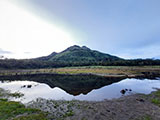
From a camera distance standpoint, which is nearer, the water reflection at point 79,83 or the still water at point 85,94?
the still water at point 85,94

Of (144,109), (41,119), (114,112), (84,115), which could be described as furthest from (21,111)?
(144,109)

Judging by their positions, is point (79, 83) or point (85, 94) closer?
point (85, 94)

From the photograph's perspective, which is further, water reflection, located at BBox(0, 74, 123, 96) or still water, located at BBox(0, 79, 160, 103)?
water reflection, located at BBox(0, 74, 123, 96)

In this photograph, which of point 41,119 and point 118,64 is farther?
point 118,64

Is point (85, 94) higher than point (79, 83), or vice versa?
point (79, 83)

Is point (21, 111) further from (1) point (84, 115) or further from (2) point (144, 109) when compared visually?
(2) point (144, 109)

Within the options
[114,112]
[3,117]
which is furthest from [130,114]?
[3,117]

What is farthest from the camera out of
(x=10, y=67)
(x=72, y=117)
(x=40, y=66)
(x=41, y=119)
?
(x=40, y=66)

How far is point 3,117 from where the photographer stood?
8.97 metres

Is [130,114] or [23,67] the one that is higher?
[23,67]

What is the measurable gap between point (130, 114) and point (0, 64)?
399 feet

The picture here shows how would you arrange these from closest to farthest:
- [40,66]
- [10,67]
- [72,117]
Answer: [72,117]
[10,67]
[40,66]

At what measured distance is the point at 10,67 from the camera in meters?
95.0

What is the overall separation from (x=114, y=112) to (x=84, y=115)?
3559 millimetres
